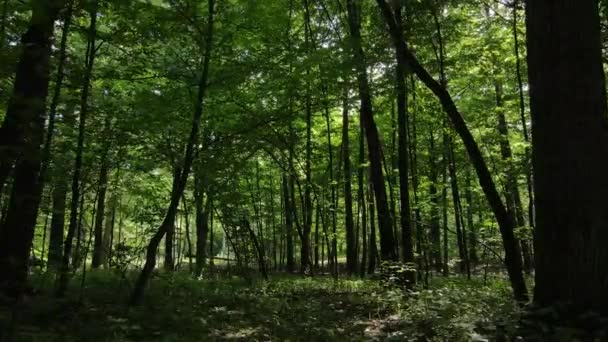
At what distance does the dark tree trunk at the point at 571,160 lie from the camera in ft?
13.8

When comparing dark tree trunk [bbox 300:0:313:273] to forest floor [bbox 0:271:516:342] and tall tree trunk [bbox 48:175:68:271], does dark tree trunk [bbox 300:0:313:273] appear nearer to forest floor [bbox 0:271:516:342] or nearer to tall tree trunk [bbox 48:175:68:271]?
forest floor [bbox 0:271:516:342]

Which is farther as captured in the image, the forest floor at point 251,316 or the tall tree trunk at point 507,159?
the tall tree trunk at point 507,159

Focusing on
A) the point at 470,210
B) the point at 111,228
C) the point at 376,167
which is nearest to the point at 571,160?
the point at 376,167

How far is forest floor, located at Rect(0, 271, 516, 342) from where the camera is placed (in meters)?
5.41

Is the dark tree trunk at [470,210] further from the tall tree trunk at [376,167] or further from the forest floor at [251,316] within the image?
the forest floor at [251,316]

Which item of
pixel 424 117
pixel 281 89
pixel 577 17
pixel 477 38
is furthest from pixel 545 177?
pixel 424 117

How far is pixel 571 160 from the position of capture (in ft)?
14.3

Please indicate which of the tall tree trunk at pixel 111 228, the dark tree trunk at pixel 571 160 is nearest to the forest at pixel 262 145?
the dark tree trunk at pixel 571 160

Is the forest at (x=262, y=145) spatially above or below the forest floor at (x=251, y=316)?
above

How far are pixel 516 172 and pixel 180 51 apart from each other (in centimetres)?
861

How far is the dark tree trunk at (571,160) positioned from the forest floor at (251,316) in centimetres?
81

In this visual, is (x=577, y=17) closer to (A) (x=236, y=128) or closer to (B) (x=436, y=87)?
(B) (x=436, y=87)

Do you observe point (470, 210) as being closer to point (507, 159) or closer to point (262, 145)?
point (507, 159)

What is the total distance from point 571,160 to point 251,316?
534 centimetres
